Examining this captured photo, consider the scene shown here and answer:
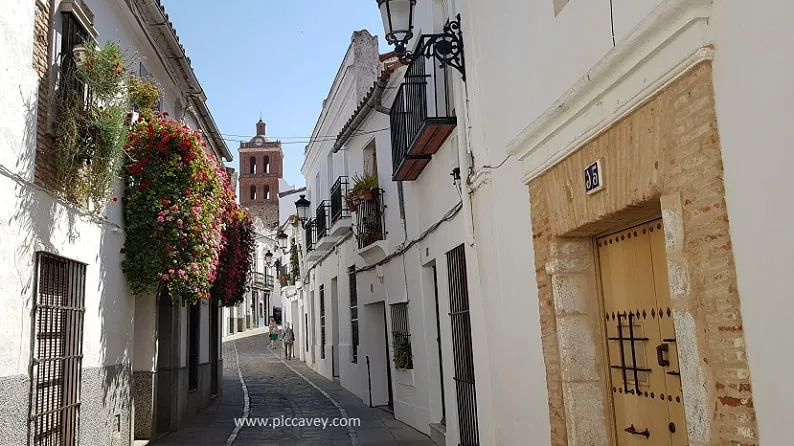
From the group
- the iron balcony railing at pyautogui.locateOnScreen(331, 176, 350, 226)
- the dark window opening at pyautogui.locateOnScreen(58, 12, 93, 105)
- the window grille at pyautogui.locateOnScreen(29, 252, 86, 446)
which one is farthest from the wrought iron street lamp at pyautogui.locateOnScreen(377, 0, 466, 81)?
the iron balcony railing at pyautogui.locateOnScreen(331, 176, 350, 226)

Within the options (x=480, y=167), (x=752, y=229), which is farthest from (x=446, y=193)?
(x=752, y=229)

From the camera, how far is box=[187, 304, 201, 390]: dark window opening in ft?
43.1

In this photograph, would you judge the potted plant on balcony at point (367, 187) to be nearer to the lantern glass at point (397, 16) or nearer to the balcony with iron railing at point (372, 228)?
the balcony with iron railing at point (372, 228)

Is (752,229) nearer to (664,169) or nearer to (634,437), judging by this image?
(664,169)

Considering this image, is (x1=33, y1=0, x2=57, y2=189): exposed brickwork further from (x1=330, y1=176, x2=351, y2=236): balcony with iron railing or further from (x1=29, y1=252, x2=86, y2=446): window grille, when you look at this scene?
(x1=330, y1=176, x2=351, y2=236): balcony with iron railing

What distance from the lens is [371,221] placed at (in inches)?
540

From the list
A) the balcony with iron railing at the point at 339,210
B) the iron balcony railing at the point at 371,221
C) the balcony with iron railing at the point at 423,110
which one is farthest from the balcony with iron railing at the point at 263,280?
the balcony with iron railing at the point at 423,110

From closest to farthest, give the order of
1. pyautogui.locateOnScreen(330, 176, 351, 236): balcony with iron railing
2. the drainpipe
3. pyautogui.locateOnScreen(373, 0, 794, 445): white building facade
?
pyautogui.locateOnScreen(373, 0, 794, 445): white building facade < the drainpipe < pyautogui.locateOnScreen(330, 176, 351, 236): balcony with iron railing

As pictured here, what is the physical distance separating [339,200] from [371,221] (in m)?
2.48

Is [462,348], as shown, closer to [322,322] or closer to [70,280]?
[70,280]

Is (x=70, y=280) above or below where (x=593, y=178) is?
below

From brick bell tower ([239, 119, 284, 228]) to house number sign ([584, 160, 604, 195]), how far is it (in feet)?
186

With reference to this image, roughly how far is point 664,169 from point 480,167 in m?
3.49

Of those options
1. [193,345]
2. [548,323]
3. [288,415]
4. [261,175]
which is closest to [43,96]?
[548,323]
